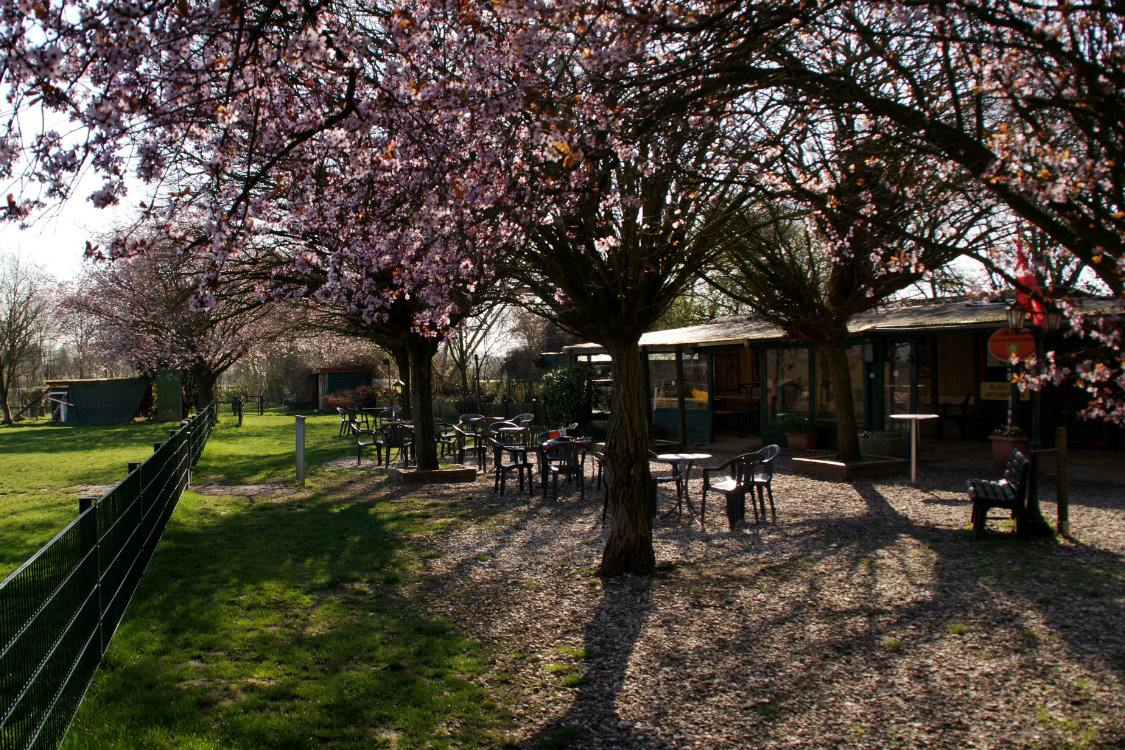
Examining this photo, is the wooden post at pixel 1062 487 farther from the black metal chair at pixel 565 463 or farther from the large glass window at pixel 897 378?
the large glass window at pixel 897 378

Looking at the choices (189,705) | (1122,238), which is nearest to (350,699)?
(189,705)

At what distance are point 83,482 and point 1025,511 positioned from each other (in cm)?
1361

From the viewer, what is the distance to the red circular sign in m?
11.0

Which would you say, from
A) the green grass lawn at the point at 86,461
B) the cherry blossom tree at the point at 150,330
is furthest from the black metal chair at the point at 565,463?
the cherry blossom tree at the point at 150,330

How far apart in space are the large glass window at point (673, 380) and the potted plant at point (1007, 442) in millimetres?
7574

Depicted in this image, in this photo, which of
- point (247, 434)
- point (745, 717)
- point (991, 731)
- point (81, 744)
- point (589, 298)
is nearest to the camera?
point (81, 744)

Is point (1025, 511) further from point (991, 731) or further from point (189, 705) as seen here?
point (189, 705)

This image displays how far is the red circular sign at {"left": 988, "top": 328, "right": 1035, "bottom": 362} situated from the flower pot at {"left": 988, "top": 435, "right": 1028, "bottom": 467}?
4.32ft

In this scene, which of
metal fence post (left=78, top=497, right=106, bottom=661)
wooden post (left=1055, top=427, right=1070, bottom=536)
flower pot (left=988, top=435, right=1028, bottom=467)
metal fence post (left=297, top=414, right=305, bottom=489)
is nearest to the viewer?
metal fence post (left=78, top=497, right=106, bottom=661)

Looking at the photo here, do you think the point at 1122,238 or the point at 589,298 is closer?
the point at 1122,238

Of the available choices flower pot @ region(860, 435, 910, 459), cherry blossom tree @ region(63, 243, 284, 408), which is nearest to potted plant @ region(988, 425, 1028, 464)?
flower pot @ region(860, 435, 910, 459)

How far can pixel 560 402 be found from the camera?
21000mm

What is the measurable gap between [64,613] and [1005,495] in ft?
25.6

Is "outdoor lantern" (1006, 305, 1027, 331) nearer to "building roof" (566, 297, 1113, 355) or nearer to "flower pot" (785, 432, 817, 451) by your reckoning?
"building roof" (566, 297, 1113, 355)
